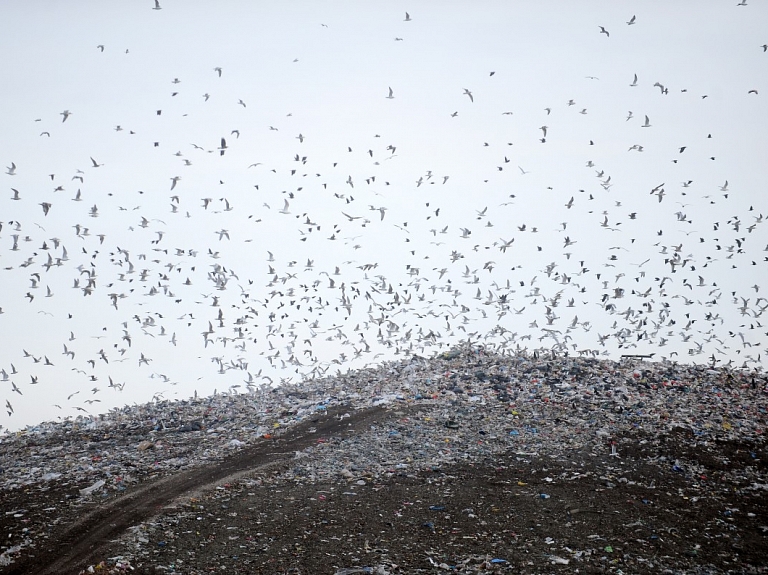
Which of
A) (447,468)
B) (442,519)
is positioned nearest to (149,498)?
(442,519)

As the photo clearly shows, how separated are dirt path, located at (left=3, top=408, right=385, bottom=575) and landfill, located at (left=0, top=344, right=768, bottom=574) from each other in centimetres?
11

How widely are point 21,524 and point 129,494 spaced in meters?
1.44

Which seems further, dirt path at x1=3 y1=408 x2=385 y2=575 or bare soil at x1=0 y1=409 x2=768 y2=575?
dirt path at x1=3 y1=408 x2=385 y2=575

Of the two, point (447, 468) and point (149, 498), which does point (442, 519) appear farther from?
point (149, 498)

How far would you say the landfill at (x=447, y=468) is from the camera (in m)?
7.76

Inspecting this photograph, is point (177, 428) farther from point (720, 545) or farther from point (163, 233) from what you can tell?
point (720, 545)

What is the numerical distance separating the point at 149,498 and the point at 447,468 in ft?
14.5

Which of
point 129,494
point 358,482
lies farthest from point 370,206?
point 129,494

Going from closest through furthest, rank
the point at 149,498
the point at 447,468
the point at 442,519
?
1. the point at 442,519
2. the point at 149,498
3. the point at 447,468

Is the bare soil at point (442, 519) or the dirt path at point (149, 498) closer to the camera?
the bare soil at point (442, 519)

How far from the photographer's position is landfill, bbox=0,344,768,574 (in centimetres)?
776

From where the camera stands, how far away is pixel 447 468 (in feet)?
32.8

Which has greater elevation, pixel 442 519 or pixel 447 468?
pixel 442 519

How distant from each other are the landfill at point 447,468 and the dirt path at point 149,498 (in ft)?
0.37
